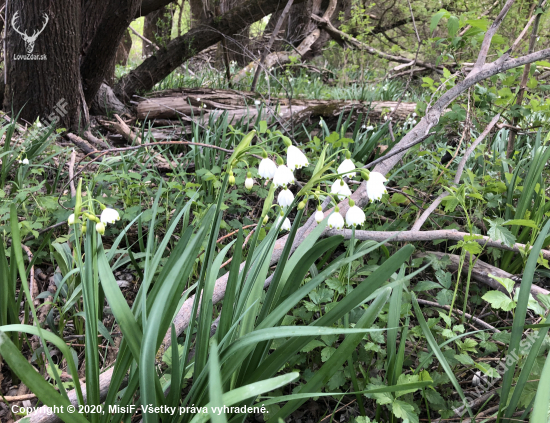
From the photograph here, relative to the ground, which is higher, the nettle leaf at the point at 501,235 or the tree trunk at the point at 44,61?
the tree trunk at the point at 44,61

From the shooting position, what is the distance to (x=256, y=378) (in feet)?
3.03

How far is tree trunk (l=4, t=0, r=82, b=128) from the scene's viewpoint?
127 inches

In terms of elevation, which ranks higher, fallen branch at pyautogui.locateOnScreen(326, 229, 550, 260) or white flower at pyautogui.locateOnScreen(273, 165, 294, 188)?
white flower at pyautogui.locateOnScreen(273, 165, 294, 188)

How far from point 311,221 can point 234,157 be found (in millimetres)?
762

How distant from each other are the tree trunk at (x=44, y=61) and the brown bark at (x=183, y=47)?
1237 mm

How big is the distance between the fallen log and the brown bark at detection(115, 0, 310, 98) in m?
0.54

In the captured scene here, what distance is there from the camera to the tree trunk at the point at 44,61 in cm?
322

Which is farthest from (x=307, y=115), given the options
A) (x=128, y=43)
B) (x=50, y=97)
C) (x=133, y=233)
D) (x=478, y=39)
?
(x=128, y=43)

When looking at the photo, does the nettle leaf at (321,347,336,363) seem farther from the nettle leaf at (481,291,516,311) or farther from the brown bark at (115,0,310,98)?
the brown bark at (115,0,310,98)

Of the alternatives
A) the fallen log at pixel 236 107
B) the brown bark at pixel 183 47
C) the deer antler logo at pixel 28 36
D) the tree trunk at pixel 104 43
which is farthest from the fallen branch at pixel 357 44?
the deer antler logo at pixel 28 36

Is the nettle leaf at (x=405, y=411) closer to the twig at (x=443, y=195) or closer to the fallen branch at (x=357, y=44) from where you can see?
the twig at (x=443, y=195)

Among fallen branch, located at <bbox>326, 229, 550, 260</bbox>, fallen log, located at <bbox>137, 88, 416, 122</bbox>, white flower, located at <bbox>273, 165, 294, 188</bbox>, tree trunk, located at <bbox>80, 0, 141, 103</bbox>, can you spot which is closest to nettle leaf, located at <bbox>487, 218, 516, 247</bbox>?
fallen branch, located at <bbox>326, 229, 550, 260</bbox>

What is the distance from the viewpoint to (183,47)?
4930mm

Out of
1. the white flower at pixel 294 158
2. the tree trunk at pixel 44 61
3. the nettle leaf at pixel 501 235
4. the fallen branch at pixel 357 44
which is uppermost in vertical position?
the fallen branch at pixel 357 44
